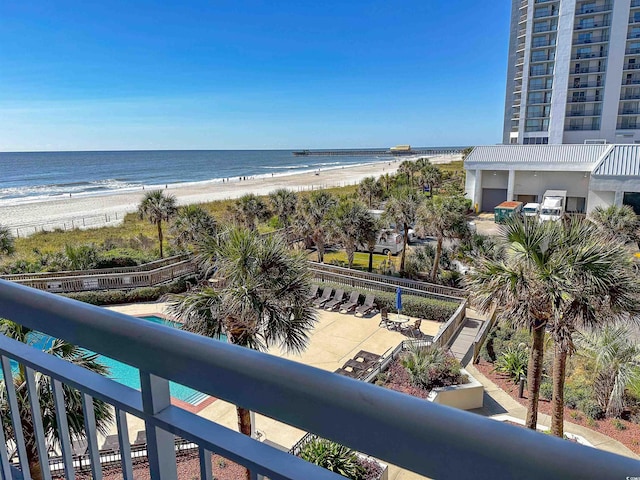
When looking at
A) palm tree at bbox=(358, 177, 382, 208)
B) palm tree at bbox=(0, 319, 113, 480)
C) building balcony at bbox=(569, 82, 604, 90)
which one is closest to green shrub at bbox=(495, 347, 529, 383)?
palm tree at bbox=(0, 319, 113, 480)

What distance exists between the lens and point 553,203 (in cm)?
3775

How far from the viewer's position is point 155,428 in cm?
130

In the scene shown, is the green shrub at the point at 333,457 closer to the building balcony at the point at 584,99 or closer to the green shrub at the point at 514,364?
the green shrub at the point at 514,364

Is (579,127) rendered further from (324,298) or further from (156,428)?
(156,428)

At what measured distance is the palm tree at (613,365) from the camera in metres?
11.1

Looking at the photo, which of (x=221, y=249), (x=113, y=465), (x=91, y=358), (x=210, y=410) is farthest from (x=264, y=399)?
(x=210, y=410)

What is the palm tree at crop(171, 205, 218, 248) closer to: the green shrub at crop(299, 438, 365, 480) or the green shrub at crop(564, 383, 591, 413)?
the green shrub at crop(299, 438, 365, 480)

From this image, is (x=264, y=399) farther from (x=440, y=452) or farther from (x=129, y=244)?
(x=129, y=244)

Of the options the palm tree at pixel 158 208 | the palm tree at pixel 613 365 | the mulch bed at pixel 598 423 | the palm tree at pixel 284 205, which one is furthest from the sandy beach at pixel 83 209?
the palm tree at pixel 613 365

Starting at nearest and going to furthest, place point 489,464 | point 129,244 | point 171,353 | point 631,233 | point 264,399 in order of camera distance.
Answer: point 489,464 < point 264,399 < point 171,353 < point 631,233 < point 129,244

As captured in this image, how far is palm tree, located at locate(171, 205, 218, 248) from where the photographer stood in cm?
2341

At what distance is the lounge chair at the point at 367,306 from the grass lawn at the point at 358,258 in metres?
5.01

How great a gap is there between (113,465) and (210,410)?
164 inches

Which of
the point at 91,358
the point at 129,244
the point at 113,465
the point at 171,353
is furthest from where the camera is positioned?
the point at 129,244
